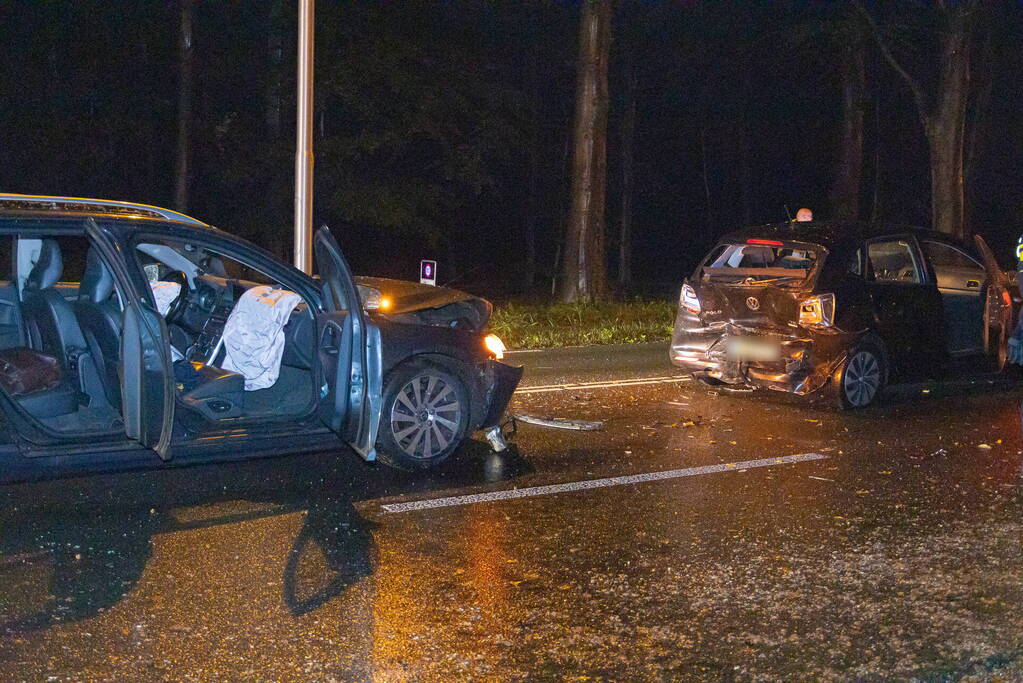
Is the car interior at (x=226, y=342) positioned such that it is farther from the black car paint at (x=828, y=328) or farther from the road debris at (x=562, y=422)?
the black car paint at (x=828, y=328)

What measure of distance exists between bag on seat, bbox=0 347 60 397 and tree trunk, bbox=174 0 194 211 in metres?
20.6

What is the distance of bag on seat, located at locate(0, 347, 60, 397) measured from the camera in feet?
21.4

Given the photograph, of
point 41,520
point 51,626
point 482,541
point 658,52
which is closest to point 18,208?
point 41,520

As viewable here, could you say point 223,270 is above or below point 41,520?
above

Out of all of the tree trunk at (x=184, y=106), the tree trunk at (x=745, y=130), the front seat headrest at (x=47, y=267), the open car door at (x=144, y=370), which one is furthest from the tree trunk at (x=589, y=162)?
the tree trunk at (x=745, y=130)

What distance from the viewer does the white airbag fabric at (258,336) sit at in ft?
23.7

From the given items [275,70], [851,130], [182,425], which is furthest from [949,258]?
[275,70]

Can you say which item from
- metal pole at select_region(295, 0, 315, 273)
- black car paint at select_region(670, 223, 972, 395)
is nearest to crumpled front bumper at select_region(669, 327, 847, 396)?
black car paint at select_region(670, 223, 972, 395)

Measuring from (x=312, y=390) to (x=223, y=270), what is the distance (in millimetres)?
1604

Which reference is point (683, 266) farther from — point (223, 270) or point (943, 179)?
point (223, 270)

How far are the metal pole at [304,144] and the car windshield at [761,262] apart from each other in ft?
16.2

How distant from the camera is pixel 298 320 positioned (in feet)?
23.8

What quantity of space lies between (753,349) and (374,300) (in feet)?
12.4

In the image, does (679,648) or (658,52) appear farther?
(658,52)
